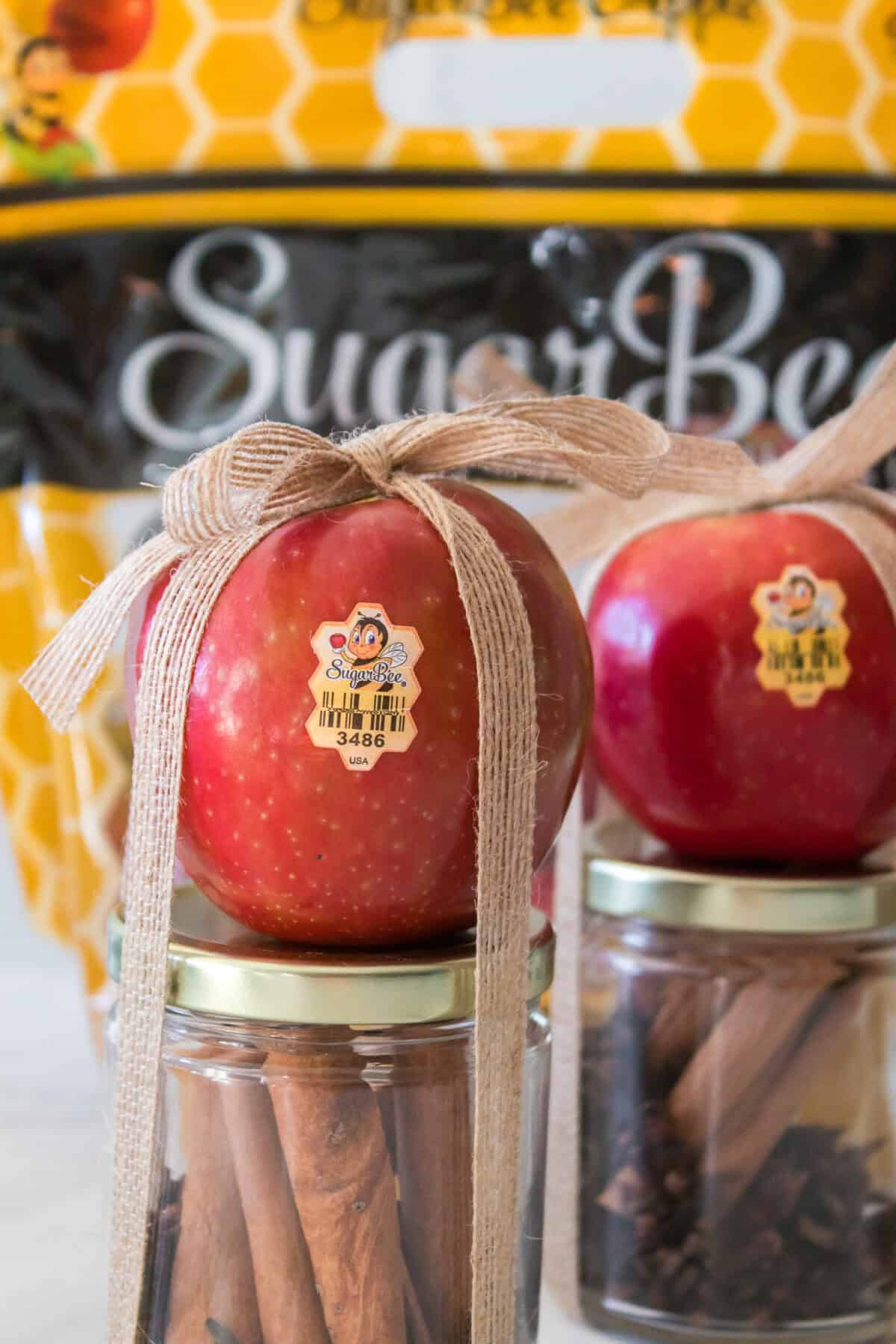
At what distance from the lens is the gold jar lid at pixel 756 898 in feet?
1.64

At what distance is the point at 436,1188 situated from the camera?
398mm

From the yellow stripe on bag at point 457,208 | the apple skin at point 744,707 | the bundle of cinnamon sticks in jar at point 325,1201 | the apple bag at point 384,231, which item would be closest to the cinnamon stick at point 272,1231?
the bundle of cinnamon sticks in jar at point 325,1201

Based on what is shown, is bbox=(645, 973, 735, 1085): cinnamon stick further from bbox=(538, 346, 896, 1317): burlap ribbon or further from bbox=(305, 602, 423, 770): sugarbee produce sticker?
bbox=(305, 602, 423, 770): sugarbee produce sticker

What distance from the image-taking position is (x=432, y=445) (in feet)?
1.44

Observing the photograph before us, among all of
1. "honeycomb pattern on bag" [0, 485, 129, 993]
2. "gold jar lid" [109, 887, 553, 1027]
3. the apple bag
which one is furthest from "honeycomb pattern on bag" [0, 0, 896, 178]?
"gold jar lid" [109, 887, 553, 1027]

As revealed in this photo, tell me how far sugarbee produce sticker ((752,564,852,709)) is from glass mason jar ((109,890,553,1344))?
0.51ft

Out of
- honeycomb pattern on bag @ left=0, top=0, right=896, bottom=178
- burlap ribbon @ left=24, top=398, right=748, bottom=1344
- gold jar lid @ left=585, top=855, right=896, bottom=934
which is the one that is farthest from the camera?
honeycomb pattern on bag @ left=0, top=0, right=896, bottom=178

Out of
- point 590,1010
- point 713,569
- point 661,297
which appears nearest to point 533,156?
point 661,297

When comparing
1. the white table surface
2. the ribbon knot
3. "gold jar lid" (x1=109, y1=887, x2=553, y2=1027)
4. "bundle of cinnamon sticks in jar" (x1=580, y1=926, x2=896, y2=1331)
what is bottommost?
the white table surface

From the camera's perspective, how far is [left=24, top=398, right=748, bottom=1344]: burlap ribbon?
375 millimetres

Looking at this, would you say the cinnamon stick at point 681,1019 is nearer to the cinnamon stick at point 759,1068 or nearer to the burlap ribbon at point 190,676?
the cinnamon stick at point 759,1068

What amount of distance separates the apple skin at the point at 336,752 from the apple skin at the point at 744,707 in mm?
116

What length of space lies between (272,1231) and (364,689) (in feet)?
0.51

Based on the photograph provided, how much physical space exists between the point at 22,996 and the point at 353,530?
0.68 m
